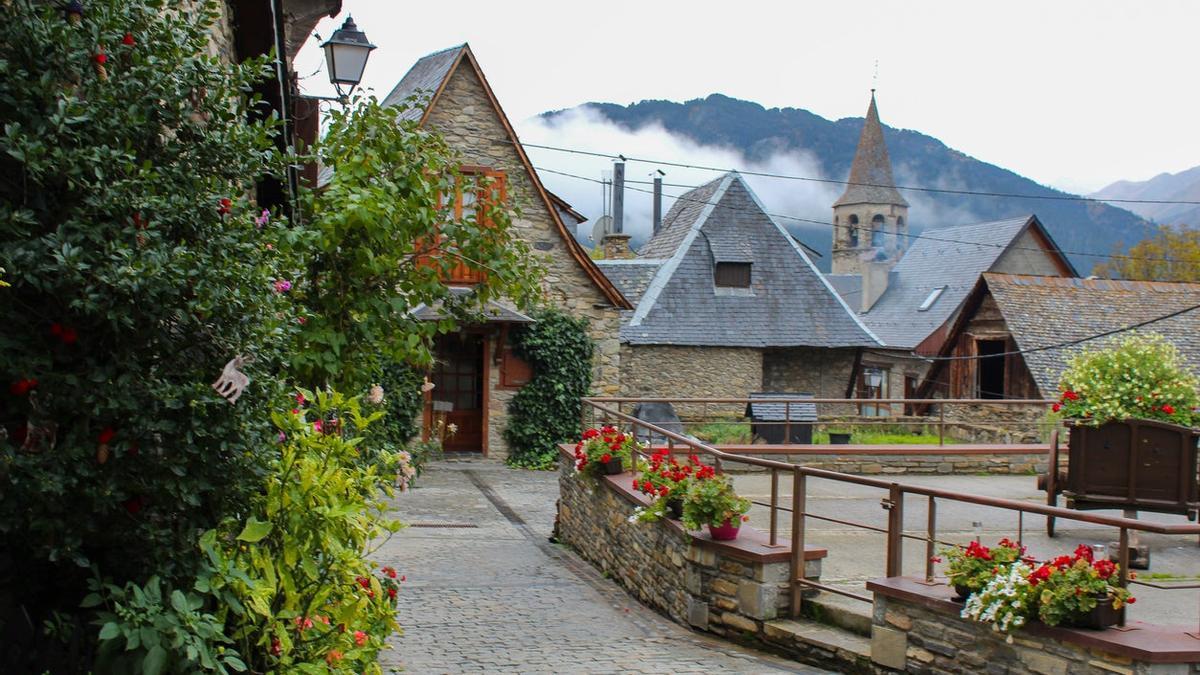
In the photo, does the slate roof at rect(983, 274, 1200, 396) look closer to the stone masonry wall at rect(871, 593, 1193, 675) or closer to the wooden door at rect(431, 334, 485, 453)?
the wooden door at rect(431, 334, 485, 453)

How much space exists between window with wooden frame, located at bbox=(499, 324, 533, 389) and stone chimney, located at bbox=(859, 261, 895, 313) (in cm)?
2686

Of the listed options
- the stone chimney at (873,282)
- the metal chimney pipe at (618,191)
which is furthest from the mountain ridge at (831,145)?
the metal chimney pipe at (618,191)

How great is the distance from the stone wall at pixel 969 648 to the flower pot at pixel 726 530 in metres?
1.51

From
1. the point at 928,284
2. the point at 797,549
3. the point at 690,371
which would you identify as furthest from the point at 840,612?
the point at 928,284

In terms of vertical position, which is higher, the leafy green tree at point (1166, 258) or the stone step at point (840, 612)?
the leafy green tree at point (1166, 258)

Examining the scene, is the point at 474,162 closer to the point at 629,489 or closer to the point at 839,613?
the point at 629,489

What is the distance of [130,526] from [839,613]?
5180 mm

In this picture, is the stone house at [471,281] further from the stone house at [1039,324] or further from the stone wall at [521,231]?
the stone house at [1039,324]

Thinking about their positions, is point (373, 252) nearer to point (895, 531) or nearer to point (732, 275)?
point (895, 531)

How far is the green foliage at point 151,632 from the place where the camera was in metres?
3.60

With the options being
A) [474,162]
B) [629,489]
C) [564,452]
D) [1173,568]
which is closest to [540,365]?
[474,162]

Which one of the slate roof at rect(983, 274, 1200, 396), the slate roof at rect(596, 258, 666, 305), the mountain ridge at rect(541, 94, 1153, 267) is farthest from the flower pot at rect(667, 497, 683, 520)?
the mountain ridge at rect(541, 94, 1153, 267)

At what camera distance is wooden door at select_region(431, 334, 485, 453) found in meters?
21.0

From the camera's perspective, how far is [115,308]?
3.46 metres
